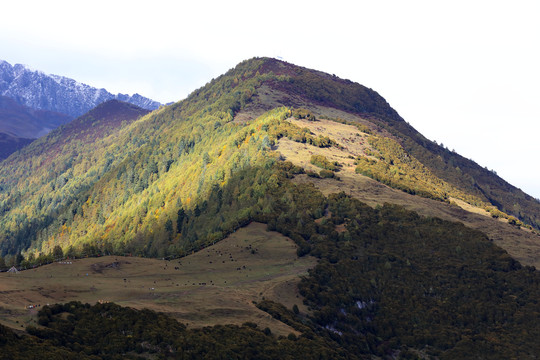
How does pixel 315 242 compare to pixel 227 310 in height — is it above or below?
above

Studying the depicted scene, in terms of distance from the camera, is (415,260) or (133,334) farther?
(415,260)

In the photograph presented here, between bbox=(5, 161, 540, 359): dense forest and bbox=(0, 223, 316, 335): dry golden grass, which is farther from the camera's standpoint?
bbox=(0, 223, 316, 335): dry golden grass

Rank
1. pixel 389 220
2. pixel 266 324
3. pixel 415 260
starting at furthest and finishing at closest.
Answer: pixel 389 220 → pixel 415 260 → pixel 266 324

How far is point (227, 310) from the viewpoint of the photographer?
122 m

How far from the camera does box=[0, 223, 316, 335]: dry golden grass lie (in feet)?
376

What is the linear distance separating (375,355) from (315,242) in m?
47.9

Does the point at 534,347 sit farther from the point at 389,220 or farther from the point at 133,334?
the point at 133,334

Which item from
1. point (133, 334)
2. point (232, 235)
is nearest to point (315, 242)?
point (232, 235)

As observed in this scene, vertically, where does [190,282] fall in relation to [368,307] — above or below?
below

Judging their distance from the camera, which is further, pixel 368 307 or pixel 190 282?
pixel 368 307

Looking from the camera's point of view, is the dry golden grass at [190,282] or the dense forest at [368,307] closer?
the dense forest at [368,307]

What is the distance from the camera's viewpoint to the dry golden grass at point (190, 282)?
4510 inches

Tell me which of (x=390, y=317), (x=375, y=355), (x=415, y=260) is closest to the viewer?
(x=375, y=355)

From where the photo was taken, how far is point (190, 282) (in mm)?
142000
